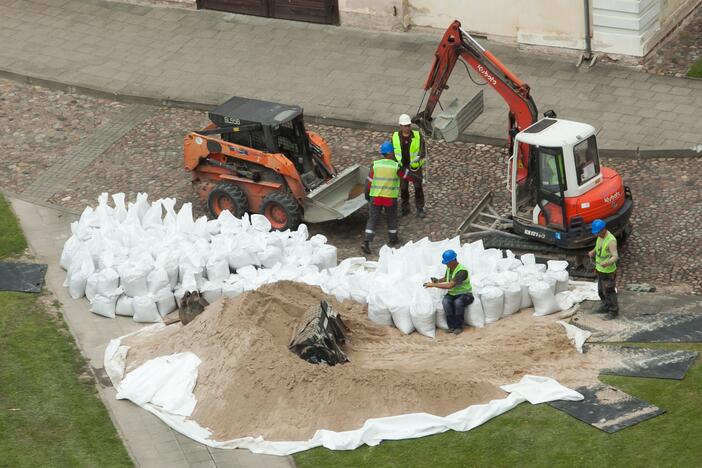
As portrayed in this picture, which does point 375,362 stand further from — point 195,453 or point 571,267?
point 571,267

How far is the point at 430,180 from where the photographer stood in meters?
→ 20.4

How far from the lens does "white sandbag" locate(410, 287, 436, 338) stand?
15.9 metres

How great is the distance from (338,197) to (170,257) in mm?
3148

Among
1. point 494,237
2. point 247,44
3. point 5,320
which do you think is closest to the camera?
point 5,320

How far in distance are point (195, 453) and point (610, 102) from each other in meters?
10.8

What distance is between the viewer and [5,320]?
16.9 metres

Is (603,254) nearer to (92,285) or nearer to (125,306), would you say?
(125,306)

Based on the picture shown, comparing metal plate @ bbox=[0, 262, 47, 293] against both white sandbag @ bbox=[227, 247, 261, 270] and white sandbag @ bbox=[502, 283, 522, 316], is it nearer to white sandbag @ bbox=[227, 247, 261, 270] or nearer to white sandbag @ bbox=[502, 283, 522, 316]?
white sandbag @ bbox=[227, 247, 261, 270]

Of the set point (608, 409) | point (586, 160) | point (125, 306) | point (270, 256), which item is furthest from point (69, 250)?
Answer: point (608, 409)

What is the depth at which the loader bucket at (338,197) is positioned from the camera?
61.7 feet

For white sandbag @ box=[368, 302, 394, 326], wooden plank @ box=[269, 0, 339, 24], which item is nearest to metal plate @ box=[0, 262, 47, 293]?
white sandbag @ box=[368, 302, 394, 326]

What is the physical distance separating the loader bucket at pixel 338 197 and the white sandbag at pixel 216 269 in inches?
83.5

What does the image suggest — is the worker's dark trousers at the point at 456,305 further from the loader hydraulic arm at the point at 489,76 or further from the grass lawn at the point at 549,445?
the loader hydraulic arm at the point at 489,76

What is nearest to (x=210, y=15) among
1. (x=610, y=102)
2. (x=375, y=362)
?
(x=610, y=102)
